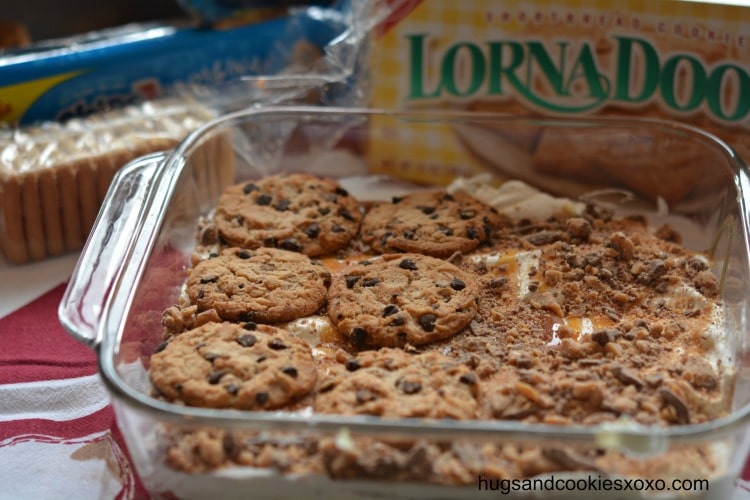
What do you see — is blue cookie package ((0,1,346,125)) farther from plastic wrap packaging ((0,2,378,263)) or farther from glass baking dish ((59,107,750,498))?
glass baking dish ((59,107,750,498))

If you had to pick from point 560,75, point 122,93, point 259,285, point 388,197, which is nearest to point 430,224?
point 388,197

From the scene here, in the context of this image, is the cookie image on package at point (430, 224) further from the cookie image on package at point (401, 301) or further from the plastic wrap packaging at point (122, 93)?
the plastic wrap packaging at point (122, 93)

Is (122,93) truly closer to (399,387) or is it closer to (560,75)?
(560,75)

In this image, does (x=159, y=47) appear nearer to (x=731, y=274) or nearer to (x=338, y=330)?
(x=338, y=330)

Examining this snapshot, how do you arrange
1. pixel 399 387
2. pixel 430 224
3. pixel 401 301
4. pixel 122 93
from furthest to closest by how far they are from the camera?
pixel 122 93, pixel 430 224, pixel 401 301, pixel 399 387

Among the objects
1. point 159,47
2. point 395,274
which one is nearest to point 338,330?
point 395,274

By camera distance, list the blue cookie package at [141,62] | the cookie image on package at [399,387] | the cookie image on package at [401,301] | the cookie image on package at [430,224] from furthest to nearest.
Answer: the blue cookie package at [141,62] → the cookie image on package at [430,224] → the cookie image on package at [401,301] → the cookie image on package at [399,387]

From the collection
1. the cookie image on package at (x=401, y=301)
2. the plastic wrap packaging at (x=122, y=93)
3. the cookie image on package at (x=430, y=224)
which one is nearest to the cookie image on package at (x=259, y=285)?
the cookie image on package at (x=401, y=301)
